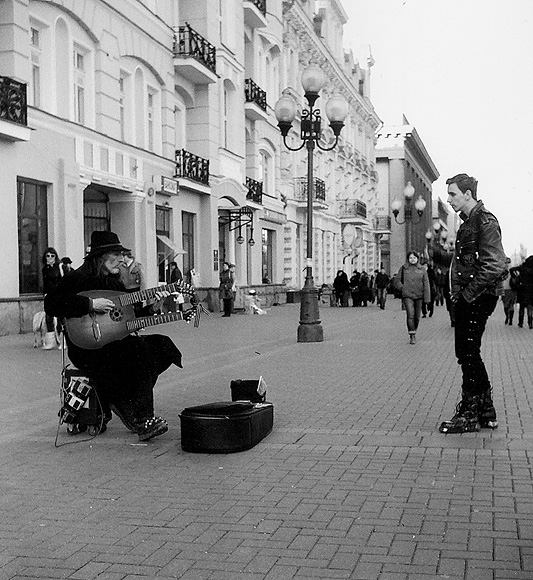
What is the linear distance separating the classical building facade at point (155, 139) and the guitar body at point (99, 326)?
1155 centimetres

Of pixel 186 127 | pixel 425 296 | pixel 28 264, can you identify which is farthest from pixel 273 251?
pixel 425 296

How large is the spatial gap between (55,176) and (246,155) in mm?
16918

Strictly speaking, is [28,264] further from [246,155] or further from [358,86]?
[358,86]

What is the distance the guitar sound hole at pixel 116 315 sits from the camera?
700 centimetres

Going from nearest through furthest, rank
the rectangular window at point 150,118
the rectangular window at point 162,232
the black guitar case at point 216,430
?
the black guitar case at point 216,430, the rectangular window at point 150,118, the rectangular window at point 162,232

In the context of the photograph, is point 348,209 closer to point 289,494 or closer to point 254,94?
Result: point 254,94

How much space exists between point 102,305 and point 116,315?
0.19m

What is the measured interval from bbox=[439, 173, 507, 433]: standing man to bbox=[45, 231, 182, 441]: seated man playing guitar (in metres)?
2.26

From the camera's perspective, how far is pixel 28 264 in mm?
19781

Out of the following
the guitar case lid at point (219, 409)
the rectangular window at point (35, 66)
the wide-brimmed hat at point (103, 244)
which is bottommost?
the guitar case lid at point (219, 409)

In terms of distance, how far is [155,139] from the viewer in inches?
1053

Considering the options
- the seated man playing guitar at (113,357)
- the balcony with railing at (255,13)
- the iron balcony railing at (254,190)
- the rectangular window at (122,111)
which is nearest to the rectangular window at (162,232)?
the rectangular window at (122,111)

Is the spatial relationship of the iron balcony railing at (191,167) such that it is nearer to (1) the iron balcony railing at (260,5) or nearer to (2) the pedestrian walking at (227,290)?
(2) the pedestrian walking at (227,290)

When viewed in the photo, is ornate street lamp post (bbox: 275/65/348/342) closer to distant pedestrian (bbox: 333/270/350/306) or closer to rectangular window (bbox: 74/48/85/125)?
rectangular window (bbox: 74/48/85/125)
